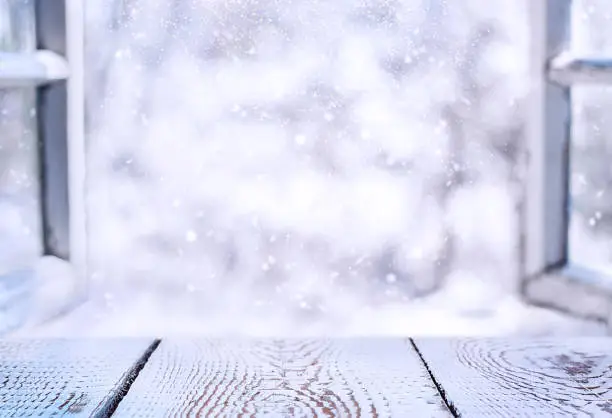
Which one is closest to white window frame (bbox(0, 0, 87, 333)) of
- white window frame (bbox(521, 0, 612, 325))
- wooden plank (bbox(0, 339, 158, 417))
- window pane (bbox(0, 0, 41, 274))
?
window pane (bbox(0, 0, 41, 274))

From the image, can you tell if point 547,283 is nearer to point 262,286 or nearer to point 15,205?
point 262,286

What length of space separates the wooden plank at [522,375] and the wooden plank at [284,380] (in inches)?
1.0

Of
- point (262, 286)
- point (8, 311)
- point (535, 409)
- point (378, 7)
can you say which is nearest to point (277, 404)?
point (535, 409)

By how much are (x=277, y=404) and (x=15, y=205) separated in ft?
3.40

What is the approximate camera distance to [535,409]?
71 centimetres

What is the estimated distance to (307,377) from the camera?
0.80m

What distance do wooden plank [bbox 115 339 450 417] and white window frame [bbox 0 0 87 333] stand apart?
2.60 feet

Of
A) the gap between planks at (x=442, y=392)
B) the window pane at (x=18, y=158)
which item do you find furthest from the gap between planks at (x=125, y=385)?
the window pane at (x=18, y=158)

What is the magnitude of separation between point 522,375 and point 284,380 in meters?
0.24

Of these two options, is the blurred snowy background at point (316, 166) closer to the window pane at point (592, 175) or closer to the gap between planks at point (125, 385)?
the window pane at point (592, 175)

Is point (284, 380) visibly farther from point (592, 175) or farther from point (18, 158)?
point (592, 175)

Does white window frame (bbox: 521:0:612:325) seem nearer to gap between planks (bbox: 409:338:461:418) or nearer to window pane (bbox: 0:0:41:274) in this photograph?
gap between planks (bbox: 409:338:461:418)

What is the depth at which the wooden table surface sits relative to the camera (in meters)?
0.71

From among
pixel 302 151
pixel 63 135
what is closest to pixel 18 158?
pixel 63 135
